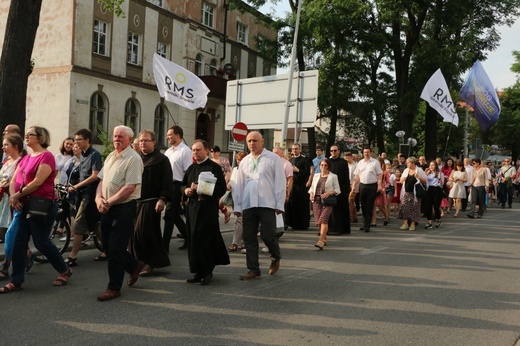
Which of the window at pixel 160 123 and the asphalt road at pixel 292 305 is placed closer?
the asphalt road at pixel 292 305

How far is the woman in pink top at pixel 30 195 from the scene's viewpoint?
19.8ft

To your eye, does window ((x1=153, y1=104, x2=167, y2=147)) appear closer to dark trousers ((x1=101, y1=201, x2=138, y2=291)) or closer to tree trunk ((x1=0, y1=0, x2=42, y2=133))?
tree trunk ((x1=0, y1=0, x2=42, y2=133))

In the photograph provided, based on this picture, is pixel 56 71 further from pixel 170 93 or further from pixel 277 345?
pixel 277 345

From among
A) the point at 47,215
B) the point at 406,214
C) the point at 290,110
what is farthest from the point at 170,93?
the point at 47,215

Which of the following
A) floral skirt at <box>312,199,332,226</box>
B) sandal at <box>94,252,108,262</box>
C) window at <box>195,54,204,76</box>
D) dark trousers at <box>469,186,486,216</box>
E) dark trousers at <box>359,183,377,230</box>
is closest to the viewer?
sandal at <box>94,252,108,262</box>

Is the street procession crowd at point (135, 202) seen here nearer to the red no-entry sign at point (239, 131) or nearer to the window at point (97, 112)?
the red no-entry sign at point (239, 131)

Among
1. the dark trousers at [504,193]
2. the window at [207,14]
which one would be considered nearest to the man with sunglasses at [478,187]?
the dark trousers at [504,193]

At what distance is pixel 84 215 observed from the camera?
783 centimetres

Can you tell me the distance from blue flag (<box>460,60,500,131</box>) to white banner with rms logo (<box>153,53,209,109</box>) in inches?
526

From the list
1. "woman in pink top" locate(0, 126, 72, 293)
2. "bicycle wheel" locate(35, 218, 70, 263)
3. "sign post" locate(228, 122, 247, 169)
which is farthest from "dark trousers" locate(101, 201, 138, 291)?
"sign post" locate(228, 122, 247, 169)

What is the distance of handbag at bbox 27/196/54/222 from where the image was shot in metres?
6.02

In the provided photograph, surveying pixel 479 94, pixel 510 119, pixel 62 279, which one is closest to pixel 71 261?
pixel 62 279

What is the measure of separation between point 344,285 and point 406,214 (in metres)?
6.92

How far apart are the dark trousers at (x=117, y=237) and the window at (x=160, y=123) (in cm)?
2353
